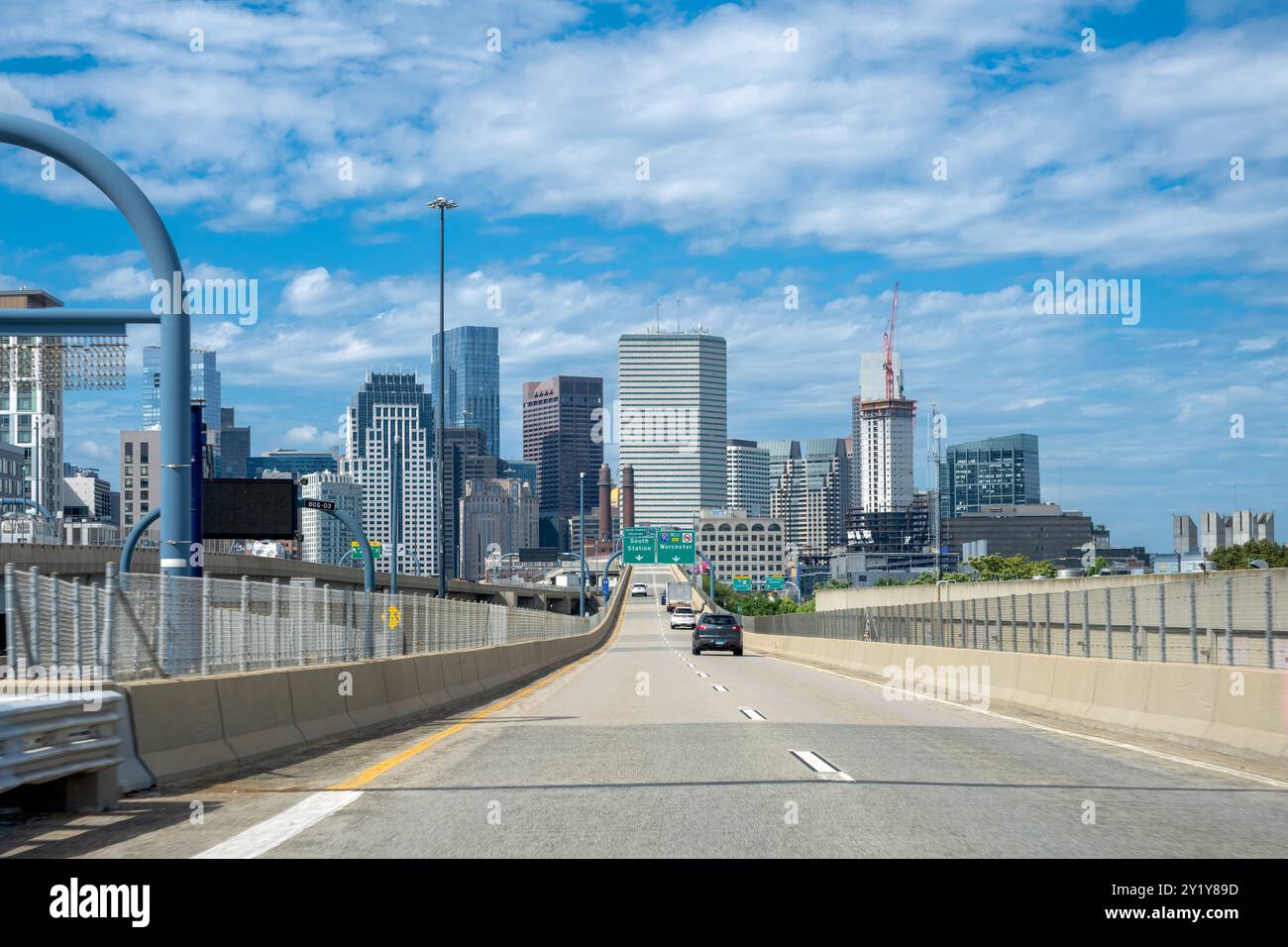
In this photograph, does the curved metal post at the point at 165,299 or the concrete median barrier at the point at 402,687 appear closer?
the curved metal post at the point at 165,299

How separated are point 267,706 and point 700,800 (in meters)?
6.07

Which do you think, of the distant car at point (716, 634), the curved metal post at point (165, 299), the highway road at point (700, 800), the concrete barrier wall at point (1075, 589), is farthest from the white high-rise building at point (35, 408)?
the highway road at point (700, 800)

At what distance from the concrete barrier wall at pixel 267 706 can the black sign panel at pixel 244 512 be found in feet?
54.2

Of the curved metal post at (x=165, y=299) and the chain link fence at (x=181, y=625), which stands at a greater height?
the curved metal post at (x=165, y=299)

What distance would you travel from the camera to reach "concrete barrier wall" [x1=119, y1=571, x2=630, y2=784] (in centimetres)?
1188

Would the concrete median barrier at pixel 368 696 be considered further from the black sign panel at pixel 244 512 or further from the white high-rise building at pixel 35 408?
the white high-rise building at pixel 35 408

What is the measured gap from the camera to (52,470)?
174625mm

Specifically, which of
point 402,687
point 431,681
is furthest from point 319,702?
point 431,681

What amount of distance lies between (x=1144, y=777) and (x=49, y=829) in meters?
9.27

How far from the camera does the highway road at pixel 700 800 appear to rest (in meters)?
8.70

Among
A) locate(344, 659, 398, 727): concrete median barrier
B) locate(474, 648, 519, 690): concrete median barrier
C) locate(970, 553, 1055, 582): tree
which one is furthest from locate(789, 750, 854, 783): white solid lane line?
locate(970, 553, 1055, 582): tree

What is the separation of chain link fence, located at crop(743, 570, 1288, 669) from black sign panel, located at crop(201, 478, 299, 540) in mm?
19281

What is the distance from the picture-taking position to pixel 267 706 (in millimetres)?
14883
